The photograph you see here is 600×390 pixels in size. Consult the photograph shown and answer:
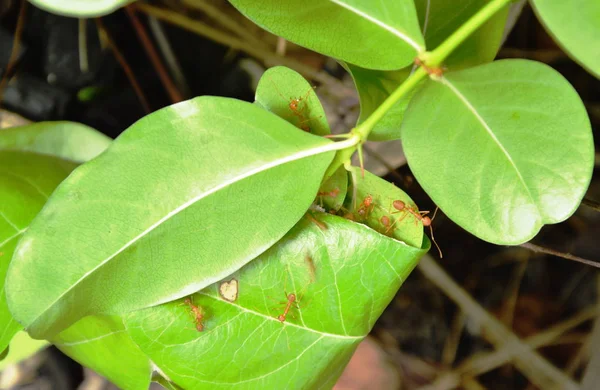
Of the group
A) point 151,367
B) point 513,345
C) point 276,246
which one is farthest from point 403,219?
point 513,345

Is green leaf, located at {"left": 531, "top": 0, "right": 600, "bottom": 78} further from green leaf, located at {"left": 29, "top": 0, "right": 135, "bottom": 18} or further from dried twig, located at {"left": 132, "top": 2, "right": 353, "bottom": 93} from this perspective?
dried twig, located at {"left": 132, "top": 2, "right": 353, "bottom": 93}

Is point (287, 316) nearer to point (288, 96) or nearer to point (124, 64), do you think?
point (288, 96)

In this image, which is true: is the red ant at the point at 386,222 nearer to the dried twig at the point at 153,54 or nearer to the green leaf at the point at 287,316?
the green leaf at the point at 287,316

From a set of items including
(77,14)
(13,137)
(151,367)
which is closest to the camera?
(77,14)

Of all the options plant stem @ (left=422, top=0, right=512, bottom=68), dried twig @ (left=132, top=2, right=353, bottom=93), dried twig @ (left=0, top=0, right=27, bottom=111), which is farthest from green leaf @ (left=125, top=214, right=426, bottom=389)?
dried twig @ (left=0, top=0, right=27, bottom=111)

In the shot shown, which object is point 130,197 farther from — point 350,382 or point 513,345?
point 513,345

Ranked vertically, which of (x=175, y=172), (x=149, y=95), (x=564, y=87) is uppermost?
(x=564, y=87)
